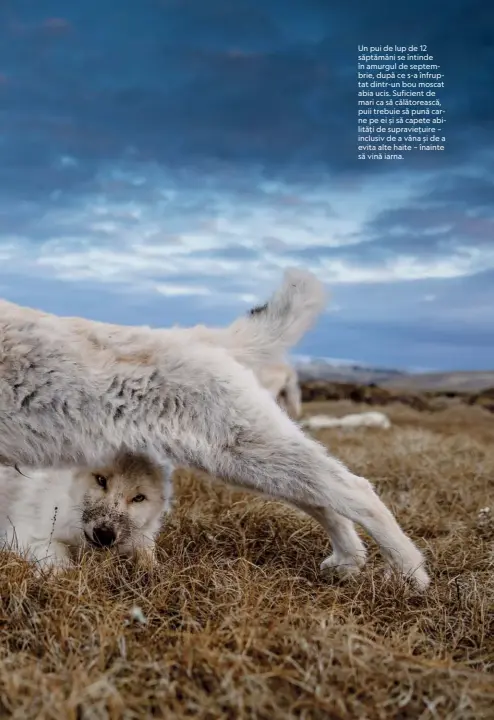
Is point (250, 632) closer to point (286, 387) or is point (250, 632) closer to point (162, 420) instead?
point (162, 420)

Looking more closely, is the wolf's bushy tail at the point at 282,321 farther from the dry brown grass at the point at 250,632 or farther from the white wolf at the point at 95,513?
the dry brown grass at the point at 250,632

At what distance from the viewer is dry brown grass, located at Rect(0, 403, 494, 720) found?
98.0 inches

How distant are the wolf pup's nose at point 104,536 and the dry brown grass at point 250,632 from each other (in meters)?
0.31

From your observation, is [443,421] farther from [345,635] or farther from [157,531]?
[345,635]

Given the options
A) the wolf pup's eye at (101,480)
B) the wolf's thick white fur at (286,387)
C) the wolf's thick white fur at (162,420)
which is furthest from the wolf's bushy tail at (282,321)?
the wolf's thick white fur at (286,387)

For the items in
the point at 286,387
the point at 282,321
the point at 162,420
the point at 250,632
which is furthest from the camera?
the point at 286,387

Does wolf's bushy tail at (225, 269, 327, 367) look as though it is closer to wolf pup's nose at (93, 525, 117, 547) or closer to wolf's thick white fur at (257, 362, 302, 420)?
wolf pup's nose at (93, 525, 117, 547)

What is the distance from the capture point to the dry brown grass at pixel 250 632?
2.49 meters

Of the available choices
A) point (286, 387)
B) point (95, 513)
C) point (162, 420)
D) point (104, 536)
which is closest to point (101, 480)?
point (95, 513)

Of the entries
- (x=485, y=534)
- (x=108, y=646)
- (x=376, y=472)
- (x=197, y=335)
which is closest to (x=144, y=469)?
(x=197, y=335)

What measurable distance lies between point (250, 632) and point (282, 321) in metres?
2.12

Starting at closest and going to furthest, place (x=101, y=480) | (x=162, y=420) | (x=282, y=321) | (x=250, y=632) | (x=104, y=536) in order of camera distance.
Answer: (x=250, y=632) < (x=162, y=420) < (x=104, y=536) < (x=101, y=480) < (x=282, y=321)

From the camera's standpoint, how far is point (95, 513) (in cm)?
433

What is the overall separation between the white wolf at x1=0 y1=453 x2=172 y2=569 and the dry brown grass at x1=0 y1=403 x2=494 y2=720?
0.25 metres
